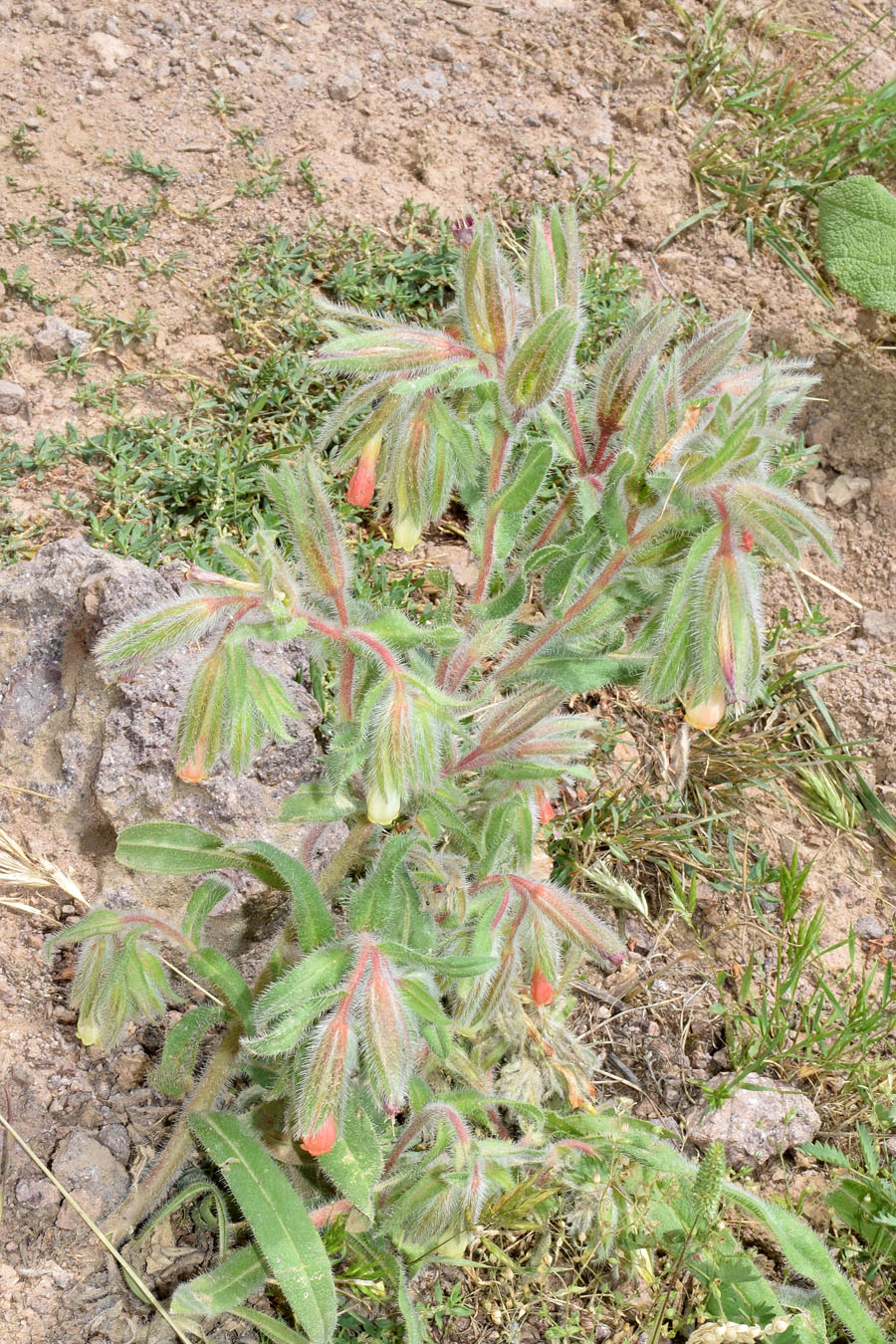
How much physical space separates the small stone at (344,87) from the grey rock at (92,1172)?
3.58 m

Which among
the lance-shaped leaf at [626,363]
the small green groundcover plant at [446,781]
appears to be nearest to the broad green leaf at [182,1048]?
the small green groundcover plant at [446,781]

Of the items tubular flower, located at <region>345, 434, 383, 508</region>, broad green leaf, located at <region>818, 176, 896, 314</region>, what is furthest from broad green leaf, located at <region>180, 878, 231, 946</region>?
broad green leaf, located at <region>818, 176, 896, 314</region>

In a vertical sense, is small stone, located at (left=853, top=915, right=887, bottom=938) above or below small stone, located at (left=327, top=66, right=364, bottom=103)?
below

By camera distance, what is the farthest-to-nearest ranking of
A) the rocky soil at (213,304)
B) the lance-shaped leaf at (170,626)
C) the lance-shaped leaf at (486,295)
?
the rocky soil at (213,304) → the lance-shaped leaf at (486,295) → the lance-shaped leaf at (170,626)

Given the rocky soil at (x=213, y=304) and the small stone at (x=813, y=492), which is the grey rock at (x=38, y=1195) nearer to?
the rocky soil at (x=213, y=304)

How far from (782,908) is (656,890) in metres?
0.34

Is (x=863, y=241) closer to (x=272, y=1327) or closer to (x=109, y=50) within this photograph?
(x=109, y=50)

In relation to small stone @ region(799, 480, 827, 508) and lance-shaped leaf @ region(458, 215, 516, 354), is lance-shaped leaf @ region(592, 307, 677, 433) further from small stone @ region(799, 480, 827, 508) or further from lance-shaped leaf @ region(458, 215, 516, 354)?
small stone @ region(799, 480, 827, 508)

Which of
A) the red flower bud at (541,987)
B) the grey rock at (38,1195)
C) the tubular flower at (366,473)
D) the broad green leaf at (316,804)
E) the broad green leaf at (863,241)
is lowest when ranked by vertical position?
the grey rock at (38,1195)

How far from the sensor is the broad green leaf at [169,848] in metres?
2.27

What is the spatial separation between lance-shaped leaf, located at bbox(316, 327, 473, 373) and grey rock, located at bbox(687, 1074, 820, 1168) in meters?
1.87

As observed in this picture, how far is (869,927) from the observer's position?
3299mm

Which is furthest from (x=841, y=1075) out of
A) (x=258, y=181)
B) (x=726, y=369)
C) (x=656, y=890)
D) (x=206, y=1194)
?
(x=258, y=181)

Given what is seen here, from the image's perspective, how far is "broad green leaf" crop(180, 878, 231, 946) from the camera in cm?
233
